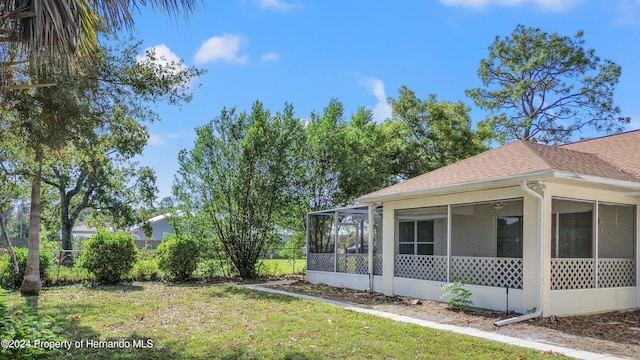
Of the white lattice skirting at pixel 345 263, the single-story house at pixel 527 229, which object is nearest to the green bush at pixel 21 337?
the single-story house at pixel 527 229

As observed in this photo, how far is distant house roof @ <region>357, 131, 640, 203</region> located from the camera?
396 inches

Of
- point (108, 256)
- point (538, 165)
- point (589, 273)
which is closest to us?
point (538, 165)

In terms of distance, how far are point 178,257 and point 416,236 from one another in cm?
806

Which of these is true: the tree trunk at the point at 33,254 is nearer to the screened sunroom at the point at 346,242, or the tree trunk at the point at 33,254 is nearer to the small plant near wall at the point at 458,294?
the screened sunroom at the point at 346,242

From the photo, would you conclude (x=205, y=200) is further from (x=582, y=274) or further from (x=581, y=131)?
(x=581, y=131)

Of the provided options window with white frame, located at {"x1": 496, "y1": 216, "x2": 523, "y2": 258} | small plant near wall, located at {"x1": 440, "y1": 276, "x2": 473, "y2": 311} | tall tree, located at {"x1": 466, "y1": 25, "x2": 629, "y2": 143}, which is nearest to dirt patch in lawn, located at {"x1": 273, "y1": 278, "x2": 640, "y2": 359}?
small plant near wall, located at {"x1": 440, "y1": 276, "x2": 473, "y2": 311}

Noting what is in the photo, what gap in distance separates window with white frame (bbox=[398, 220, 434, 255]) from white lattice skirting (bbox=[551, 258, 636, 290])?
180 inches

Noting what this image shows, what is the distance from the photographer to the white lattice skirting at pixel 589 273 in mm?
9914

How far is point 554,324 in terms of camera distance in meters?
8.95

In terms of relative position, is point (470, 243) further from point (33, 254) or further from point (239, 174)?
point (33, 254)

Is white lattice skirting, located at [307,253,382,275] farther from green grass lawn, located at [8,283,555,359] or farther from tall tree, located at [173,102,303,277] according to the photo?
green grass lawn, located at [8,283,555,359]

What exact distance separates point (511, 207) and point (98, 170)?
75.9ft

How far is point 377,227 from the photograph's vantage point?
1747 centimetres

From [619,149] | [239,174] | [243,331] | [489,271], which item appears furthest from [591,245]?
[239,174]
